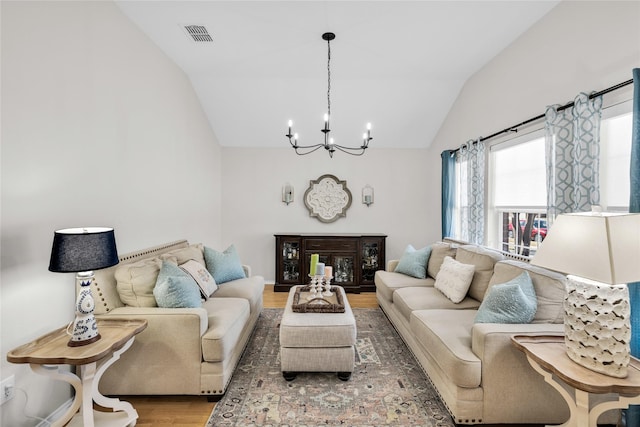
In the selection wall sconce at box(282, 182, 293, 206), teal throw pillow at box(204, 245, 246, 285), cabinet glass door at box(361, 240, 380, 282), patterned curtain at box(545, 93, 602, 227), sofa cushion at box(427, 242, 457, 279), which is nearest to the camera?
patterned curtain at box(545, 93, 602, 227)

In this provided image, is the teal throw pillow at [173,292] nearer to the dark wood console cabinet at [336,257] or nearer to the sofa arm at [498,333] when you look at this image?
the sofa arm at [498,333]

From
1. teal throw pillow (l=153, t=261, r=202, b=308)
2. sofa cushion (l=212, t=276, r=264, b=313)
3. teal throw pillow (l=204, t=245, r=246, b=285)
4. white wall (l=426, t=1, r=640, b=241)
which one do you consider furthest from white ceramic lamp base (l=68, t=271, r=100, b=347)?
white wall (l=426, t=1, r=640, b=241)

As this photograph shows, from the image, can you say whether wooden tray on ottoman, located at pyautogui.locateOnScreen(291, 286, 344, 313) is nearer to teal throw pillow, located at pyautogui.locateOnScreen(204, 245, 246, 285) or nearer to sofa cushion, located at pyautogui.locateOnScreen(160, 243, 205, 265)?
teal throw pillow, located at pyautogui.locateOnScreen(204, 245, 246, 285)

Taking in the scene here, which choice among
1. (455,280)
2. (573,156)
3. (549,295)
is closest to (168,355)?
(455,280)

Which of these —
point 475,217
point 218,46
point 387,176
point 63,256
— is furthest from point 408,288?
point 218,46

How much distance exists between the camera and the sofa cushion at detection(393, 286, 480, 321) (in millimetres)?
2850

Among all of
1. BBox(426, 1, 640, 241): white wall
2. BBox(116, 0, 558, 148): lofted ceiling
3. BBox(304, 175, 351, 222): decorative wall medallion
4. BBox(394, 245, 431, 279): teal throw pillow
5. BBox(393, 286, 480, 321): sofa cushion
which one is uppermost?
BBox(116, 0, 558, 148): lofted ceiling

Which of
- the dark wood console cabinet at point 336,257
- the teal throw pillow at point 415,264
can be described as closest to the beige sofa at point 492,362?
the teal throw pillow at point 415,264

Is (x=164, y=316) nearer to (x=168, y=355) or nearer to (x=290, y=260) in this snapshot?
(x=168, y=355)

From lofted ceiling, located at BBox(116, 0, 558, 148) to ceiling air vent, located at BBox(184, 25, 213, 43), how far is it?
6 centimetres

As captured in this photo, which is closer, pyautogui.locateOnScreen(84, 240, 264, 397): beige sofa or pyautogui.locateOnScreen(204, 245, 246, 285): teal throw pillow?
pyautogui.locateOnScreen(84, 240, 264, 397): beige sofa

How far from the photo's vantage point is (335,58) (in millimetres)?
3570

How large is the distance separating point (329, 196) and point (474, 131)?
2.43 meters

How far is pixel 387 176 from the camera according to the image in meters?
5.44
